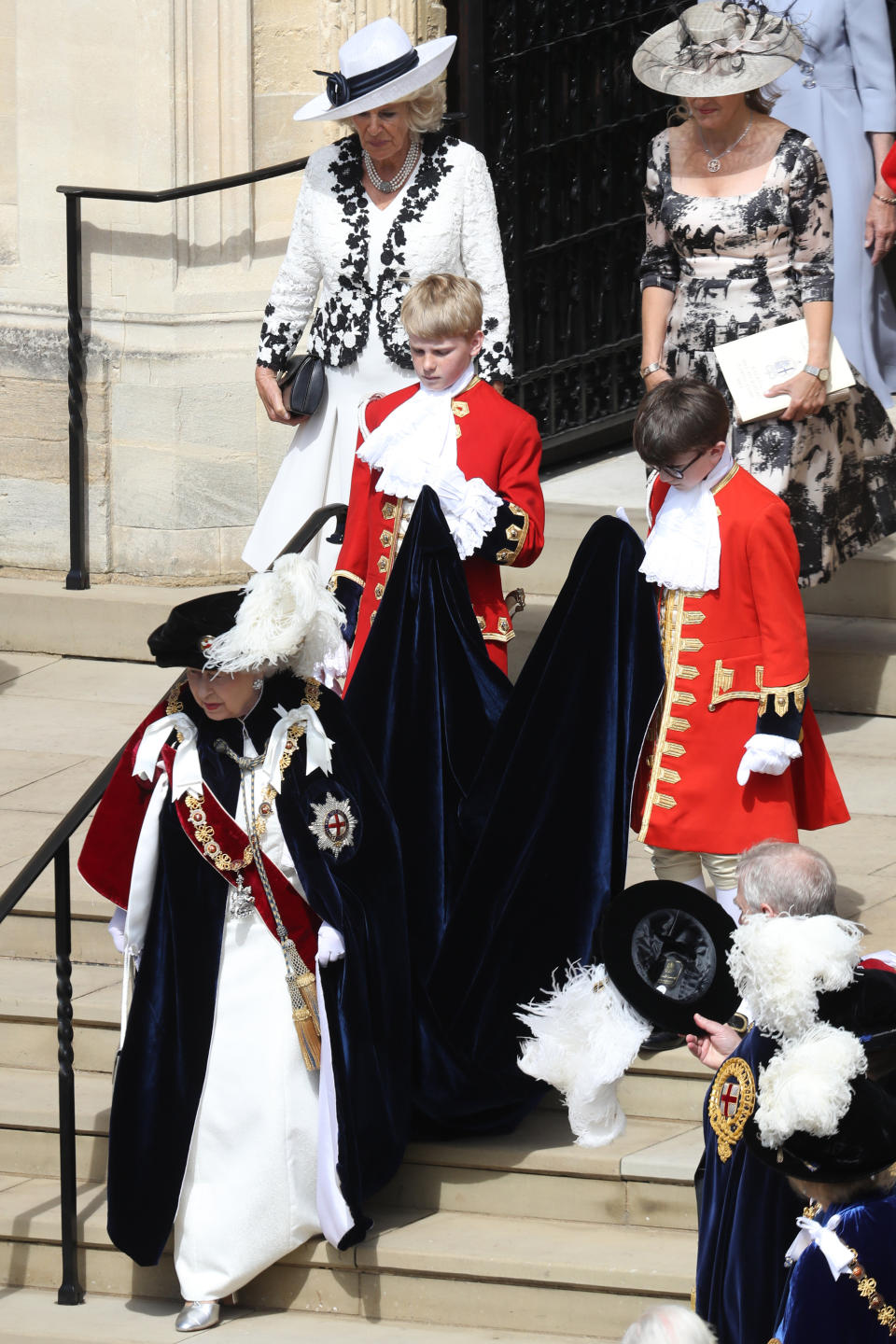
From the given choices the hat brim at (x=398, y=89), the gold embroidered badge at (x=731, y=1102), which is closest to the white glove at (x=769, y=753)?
the gold embroidered badge at (x=731, y=1102)

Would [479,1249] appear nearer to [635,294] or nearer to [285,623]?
[285,623]

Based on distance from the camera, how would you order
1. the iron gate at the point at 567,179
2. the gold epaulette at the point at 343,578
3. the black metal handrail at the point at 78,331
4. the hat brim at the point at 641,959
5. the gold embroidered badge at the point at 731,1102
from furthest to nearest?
the iron gate at the point at 567,179, the black metal handrail at the point at 78,331, the gold epaulette at the point at 343,578, the hat brim at the point at 641,959, the gold embroidered badge at the point at 731,1102

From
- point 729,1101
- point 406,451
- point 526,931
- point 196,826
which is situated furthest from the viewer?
point 406,451

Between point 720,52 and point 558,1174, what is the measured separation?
9.98 ft

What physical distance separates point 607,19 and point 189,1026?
5725 millimetres

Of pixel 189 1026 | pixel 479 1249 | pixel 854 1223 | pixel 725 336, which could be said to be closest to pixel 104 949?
pixel 189 1026

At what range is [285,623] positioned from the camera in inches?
187

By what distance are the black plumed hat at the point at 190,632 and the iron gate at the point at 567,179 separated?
4376 mm

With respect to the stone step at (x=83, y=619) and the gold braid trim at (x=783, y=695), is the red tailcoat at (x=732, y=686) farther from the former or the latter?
the stone step at (x=83, y=619)

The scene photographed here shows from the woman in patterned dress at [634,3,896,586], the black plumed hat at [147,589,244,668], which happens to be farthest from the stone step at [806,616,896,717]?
the black plumed hat at [147,589,244,668]

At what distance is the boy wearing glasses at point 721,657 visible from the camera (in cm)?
494

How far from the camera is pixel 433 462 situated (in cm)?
557

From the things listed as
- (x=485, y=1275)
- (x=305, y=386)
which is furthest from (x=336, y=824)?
(x=305, y=386)

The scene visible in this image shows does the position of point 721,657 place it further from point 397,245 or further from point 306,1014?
point 397,245
